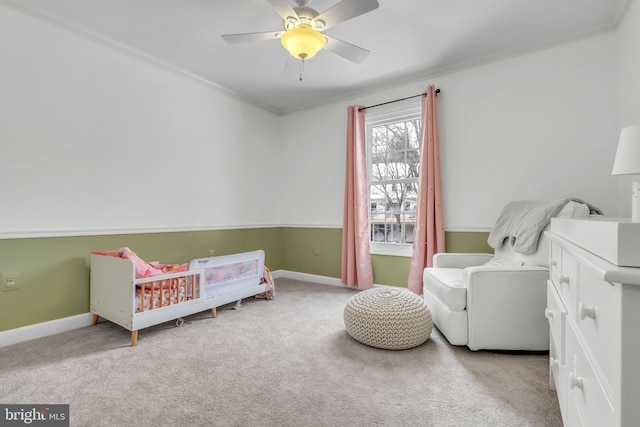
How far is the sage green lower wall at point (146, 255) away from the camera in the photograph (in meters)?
2.20

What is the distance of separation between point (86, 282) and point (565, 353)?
322 centimetres

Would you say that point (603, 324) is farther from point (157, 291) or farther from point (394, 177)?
point (394, 177)

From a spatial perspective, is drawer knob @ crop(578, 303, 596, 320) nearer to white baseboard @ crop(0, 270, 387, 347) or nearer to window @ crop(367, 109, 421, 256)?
window @ crop(367, 109, 421, 256)

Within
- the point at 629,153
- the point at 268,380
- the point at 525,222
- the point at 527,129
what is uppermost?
the point at 527,129

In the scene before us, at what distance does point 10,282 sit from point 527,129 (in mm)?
4373

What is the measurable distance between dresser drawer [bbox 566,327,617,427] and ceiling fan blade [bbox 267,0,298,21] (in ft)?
7.07

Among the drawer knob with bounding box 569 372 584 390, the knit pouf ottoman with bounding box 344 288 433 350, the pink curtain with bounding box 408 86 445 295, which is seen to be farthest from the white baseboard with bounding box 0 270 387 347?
the drawer knob with bounding box 569 372 584 390

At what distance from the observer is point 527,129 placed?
2.78 meters

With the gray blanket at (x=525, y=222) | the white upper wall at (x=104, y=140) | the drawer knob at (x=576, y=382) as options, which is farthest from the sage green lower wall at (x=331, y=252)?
the drawer knob at (x=576, y=382)

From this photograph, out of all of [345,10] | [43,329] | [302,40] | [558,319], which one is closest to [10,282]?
[43,329]

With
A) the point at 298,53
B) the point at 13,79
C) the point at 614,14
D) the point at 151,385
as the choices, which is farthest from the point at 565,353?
the point at 13,79

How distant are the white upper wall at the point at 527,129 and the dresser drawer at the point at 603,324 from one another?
7.49 ft

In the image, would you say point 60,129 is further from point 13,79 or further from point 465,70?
point 465,70

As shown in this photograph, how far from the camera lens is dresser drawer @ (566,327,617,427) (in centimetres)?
67
